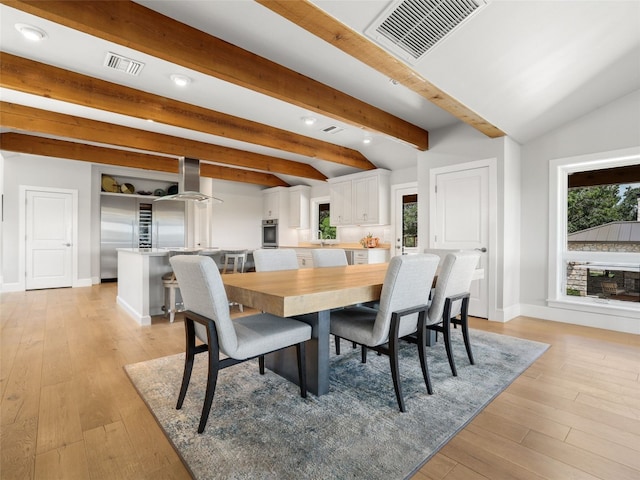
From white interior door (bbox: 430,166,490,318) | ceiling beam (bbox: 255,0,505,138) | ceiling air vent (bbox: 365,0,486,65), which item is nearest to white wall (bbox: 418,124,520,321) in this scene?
white interior door (bbox: 430,166,490,318)

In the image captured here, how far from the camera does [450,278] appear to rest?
7.20 feet

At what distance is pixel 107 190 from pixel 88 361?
5643mm

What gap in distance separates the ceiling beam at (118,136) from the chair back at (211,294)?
386 centimetres

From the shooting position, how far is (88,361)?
2.59 meters

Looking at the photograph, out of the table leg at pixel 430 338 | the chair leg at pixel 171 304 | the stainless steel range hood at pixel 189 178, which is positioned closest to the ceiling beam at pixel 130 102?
the stainless steel range hood at pixel 189 178

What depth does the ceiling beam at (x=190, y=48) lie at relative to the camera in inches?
77.5

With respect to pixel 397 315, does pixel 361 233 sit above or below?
above

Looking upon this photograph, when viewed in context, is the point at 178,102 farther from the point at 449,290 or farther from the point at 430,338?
the point at 430,338

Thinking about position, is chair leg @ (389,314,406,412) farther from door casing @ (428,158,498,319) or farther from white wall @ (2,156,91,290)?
white wall @ (2,156,91,290)

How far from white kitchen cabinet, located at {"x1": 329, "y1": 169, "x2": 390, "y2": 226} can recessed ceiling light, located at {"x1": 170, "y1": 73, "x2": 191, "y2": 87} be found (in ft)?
12.1

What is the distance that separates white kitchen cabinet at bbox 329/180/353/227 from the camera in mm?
6559

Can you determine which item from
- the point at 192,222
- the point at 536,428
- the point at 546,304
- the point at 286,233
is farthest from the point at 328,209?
the point at 536,428

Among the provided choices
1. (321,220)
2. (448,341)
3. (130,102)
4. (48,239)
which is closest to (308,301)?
(448,341)

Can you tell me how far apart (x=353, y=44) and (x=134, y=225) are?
278 inches
